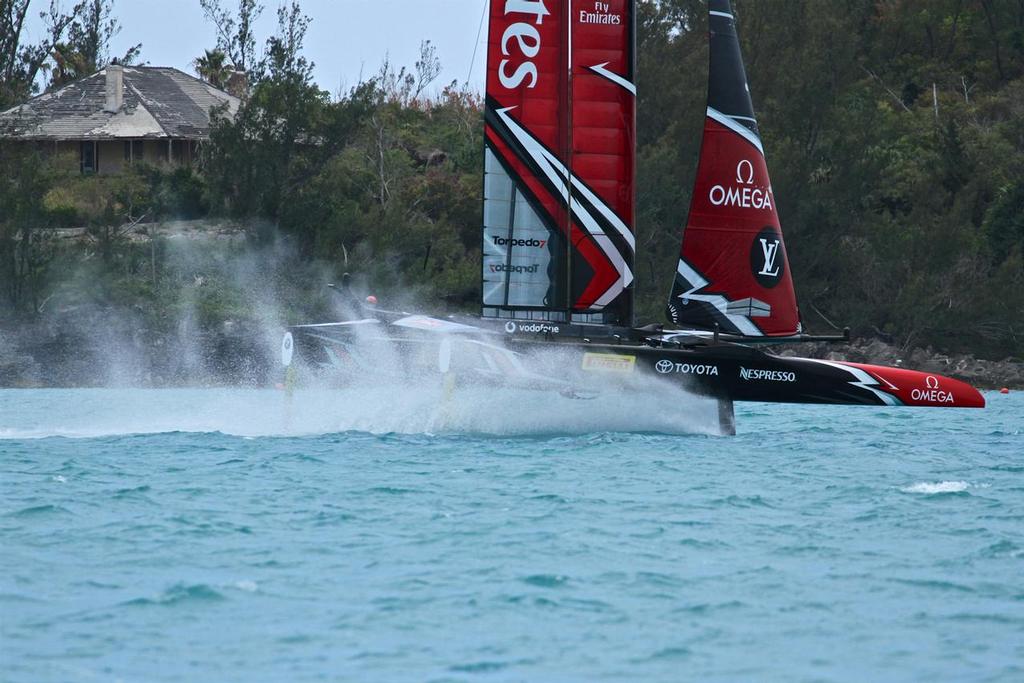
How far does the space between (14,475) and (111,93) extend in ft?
104

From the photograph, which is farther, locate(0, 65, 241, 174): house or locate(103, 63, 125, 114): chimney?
locate(103, 63, 125, 114): chimney

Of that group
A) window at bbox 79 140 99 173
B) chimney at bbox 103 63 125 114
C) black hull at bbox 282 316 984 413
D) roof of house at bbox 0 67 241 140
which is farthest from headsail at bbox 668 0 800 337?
chimney at bbox 103 63 125 114

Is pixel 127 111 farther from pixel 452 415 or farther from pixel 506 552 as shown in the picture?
pixel 506 552

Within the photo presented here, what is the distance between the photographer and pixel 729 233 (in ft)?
53.0

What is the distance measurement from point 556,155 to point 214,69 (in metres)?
37.2

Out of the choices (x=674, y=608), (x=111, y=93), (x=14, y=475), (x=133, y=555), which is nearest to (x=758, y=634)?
(x=674, y=608)

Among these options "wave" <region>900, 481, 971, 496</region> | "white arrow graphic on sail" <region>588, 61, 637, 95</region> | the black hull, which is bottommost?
"wave" <region>900, 481, 971, 496</region>

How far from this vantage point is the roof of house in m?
40.6

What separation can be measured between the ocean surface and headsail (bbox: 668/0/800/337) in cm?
119

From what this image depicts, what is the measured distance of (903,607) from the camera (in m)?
8.02

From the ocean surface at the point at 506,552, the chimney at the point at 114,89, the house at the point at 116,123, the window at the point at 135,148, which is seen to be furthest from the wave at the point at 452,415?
the chimney at the point at 114,89

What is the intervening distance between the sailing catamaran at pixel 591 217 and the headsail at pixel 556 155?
2cm

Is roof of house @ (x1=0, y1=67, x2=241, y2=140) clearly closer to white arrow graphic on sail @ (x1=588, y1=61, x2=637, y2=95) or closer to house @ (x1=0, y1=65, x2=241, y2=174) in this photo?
house @ (x1=0, y1=65, x2=241, y2=174)

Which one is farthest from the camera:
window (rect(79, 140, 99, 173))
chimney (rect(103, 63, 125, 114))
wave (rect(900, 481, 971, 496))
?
chimney (rect(103, 63, 125, 114))
